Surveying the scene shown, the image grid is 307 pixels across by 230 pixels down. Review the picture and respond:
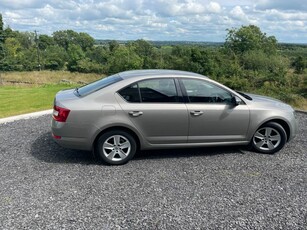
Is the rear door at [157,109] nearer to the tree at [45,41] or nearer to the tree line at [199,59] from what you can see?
the tree line at [199,59]

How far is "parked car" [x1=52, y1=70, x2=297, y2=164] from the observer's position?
4.60 meters

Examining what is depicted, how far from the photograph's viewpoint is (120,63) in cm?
4688

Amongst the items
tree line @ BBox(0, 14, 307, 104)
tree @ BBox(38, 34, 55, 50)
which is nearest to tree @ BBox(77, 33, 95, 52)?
tree line @ BBox(0, 14, 307, 104)

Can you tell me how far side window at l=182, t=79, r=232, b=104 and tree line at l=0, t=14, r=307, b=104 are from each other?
6584 mm

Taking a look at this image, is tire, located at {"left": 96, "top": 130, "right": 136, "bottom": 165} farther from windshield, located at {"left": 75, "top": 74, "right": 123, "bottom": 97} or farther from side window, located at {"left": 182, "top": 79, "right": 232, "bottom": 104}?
side window, located at {"left": 182, "top": 79, "right": 232, "bottom": 104}

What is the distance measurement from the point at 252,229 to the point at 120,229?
1407 mm

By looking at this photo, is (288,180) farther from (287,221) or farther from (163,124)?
(163,124)

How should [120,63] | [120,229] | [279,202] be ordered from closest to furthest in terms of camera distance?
[120,229] < [279,202] < [120,63]

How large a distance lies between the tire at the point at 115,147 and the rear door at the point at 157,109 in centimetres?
27

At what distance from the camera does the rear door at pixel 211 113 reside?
16.1 feet

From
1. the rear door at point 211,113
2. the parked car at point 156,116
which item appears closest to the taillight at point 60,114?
the parked car at point 156,116

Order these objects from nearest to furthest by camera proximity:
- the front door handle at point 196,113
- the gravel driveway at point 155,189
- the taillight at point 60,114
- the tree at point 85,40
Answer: the gravel driveway at point 155,189
the taillight at point 60,114
the front door handle at point 196,113
the tree at point 85,40

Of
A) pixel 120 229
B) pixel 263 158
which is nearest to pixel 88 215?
pixel 120 229

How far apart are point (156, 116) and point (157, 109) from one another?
0.11 meters
